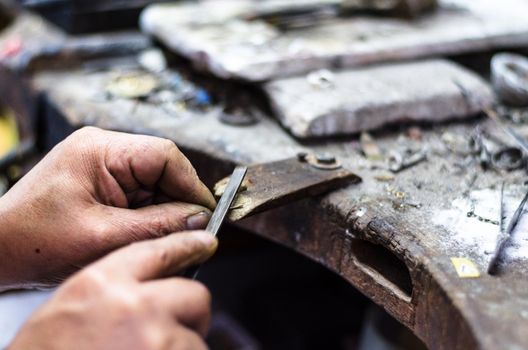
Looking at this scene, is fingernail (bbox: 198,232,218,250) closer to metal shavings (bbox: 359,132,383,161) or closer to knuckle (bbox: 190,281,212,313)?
knuckle (bbox: 190,281,212,313)

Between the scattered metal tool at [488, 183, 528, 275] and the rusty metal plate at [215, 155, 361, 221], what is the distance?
37cm

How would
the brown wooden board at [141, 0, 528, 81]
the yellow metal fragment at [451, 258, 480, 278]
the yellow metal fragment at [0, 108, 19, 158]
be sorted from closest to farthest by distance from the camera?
the yellow metal fragment at [451, 258, 480, 278], the brown wooden board at [141, 0, 528, 81], the yellow metal fragment at [0, 108, 19, 158]

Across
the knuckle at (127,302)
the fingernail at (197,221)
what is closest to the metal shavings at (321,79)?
the fingernail at (197,221)

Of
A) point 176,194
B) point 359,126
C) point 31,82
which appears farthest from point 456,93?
point 31,82

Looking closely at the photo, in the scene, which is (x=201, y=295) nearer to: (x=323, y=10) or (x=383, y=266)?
(x=383, y=266)

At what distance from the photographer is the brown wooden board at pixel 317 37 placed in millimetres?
2057

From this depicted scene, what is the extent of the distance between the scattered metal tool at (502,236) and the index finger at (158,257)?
570mm

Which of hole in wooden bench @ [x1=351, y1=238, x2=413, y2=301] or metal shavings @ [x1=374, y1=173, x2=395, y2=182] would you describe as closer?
hole in wooden bench @ [x1=351, y1=238, x2=413, y2=301]

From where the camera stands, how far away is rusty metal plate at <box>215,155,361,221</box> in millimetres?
1383

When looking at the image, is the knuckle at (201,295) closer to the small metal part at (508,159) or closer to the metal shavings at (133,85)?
the small metal part at (508,159)

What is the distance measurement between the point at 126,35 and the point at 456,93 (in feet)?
5.37

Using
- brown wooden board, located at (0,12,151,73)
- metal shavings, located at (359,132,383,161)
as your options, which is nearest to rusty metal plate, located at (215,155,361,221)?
metal shavings, located at (359,132,383,161)

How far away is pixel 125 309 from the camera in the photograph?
950 mm

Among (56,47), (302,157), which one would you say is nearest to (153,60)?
(56,47)
